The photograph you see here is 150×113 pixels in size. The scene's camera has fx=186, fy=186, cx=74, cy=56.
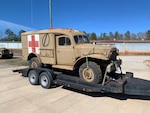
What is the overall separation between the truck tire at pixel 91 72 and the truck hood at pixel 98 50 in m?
0.46

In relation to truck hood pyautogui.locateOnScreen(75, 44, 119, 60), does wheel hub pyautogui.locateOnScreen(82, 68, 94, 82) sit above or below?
below

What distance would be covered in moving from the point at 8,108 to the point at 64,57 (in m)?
3.15

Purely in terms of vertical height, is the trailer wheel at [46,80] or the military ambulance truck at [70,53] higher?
the military ambulance truck at [70,53]

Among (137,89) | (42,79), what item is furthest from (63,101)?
(137,89)

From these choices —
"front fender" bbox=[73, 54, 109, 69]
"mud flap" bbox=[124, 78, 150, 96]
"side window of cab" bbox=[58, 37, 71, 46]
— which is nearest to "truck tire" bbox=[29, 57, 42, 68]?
"side window of cab" bbox=[58, 37, 71, 46]

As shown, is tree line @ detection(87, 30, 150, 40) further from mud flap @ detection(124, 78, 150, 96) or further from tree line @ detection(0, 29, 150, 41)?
mud flap @ detection(124, 78, 150, 96)

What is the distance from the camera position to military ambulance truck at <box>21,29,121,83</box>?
684 cm

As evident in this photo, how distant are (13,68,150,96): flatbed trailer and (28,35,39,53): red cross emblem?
1086 mm

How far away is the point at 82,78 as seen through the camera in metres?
7.14

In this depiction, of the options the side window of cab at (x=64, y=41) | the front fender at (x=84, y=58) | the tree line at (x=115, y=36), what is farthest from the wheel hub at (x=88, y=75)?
the tree line at (x=115, y=36)

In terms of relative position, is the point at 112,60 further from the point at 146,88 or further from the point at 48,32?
the point at 48,32

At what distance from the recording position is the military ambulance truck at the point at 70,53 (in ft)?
22.4

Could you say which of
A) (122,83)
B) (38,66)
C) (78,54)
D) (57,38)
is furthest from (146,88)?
(38,66)

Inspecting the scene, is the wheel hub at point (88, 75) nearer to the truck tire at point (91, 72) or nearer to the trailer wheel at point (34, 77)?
the truck tire at point (91, 72)
